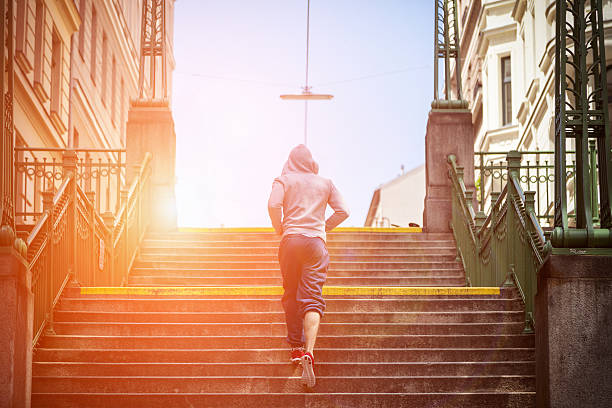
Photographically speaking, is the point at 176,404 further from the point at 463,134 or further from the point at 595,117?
the point at 463,134

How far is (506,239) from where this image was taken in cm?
1250

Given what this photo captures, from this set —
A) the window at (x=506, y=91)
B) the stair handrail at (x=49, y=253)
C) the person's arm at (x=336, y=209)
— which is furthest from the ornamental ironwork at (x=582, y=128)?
the window at (x=506, y=91)

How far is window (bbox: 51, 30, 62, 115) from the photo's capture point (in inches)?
1153

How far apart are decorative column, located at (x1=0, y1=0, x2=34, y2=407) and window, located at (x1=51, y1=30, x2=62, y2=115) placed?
66.0ft

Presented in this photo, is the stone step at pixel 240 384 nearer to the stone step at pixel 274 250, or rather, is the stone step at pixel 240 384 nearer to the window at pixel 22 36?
the stone step at pixel 274 250

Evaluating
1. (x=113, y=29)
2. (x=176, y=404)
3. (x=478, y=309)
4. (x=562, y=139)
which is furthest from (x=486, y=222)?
(x=113, y=29)

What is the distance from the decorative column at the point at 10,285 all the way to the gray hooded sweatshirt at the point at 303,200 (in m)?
2.31

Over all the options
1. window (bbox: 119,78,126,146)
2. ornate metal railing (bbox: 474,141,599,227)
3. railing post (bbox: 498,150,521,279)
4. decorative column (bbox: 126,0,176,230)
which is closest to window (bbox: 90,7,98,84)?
window (bbox: 119,78,126,146)

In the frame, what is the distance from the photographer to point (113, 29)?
41.4 meters

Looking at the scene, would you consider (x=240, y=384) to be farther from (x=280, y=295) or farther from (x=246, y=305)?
(x=280, y=295)

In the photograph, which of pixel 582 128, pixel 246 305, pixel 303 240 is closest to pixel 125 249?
pixel 246 305

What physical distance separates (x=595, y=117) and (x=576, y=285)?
166 centimetres

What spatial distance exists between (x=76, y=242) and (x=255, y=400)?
369cm

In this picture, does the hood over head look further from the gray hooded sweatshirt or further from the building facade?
the building facade
